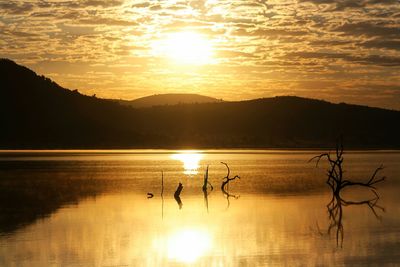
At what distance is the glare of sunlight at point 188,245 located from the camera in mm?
22906

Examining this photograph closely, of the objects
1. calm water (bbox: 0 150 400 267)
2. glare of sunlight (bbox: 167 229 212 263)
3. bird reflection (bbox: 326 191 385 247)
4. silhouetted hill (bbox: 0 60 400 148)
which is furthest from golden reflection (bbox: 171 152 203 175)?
silhouetted hill (bbox: 0 60 400 148)

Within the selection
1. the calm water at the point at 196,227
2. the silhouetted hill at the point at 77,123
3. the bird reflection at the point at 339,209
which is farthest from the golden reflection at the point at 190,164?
the silhouetted hill at the point at 77,123

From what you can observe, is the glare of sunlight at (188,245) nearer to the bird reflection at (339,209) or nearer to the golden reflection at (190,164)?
the bird reflection at (339,209)

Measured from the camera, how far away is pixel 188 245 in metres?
25.2

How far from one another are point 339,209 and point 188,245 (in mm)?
14351

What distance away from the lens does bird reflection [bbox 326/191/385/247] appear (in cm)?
2877

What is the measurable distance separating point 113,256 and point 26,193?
25.1m

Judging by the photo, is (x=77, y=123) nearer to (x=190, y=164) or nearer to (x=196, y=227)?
(x=190, y=164)

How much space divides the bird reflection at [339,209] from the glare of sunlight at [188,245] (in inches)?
194

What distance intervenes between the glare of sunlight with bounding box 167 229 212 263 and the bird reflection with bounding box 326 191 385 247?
494 centimetres

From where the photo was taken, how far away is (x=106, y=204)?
132 ft

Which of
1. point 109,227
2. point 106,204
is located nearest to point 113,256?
point 109,227

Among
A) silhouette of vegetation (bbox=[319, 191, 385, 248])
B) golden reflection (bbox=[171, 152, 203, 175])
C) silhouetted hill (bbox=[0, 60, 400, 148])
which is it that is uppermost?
silhouetted hill (bbox=[0, 60, 400, 148])

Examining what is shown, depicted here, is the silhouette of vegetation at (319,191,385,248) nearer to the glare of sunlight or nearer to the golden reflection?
the glare of sunlight
